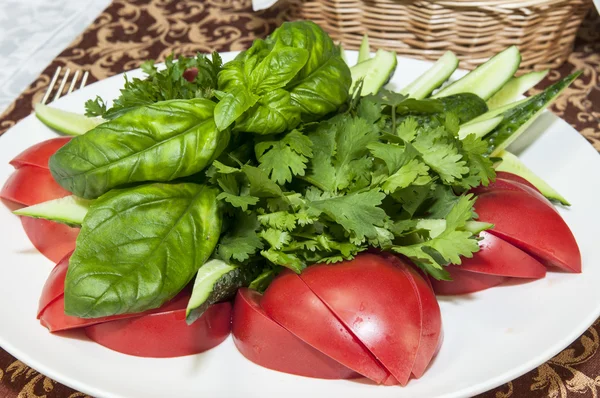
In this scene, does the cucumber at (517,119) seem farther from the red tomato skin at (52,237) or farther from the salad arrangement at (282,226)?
the red tomato skin at (52,237)

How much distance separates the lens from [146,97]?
1.24 meters

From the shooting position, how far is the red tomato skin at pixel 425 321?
96cm

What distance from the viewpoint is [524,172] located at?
1.37 metres

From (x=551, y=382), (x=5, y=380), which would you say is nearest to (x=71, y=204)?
(x=5, y=380)

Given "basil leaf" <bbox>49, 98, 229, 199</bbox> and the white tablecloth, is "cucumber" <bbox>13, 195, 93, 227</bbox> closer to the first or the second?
"basil leaf" <bbox>49, 98, 229, 199</bbox>

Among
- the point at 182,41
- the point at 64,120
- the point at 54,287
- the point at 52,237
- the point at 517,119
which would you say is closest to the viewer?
the point at 54,287

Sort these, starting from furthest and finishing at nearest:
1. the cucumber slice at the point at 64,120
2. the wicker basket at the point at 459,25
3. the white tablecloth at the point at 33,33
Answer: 1. the white tablecloth at the point at 33,33
2. the wicker basket at the point at 459,25
3. the cucumber slice at the point at 64,120

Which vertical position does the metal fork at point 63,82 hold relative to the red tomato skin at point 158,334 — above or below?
below

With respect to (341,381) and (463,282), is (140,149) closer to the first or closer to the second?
(341,381)

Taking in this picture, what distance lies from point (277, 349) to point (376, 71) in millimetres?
780

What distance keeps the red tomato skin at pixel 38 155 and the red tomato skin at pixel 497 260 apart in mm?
826

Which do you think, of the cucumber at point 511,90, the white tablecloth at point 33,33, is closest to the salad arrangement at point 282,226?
the cucumber at point 511,90

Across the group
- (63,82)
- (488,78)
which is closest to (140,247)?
(488,78)

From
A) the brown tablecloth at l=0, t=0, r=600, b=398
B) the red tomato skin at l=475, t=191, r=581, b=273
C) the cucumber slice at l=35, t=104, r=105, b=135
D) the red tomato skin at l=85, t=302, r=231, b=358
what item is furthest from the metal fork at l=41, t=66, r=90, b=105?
the red tomato skin at l=475, t=191, r=581, b=273
